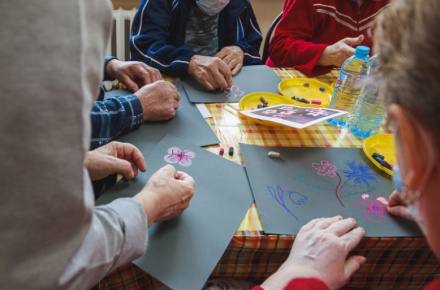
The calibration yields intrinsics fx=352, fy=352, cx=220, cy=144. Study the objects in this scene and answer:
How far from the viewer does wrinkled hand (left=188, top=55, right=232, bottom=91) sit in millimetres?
1272

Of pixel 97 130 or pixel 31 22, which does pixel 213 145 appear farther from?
pixel 31 22

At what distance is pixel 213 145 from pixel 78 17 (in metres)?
0.61

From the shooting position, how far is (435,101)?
0.41 metres

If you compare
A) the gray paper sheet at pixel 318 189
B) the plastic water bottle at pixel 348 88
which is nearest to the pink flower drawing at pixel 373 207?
the gray paper sheet at pixel 318 189

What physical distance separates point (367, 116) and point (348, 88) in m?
0.14

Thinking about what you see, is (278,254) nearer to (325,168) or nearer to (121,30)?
(325,168)

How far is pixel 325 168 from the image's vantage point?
37.5 inches

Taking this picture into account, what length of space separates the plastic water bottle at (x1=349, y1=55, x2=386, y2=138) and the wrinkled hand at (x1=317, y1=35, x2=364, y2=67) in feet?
1.10

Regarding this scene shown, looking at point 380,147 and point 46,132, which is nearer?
point 46,132

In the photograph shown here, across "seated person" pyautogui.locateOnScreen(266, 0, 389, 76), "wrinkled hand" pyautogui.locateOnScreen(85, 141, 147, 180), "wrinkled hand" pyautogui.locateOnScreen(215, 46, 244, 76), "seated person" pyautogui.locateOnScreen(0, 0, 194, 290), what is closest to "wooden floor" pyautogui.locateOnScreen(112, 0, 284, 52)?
"seated person" pyautogui.locateOnScreen(266, 0, 389, 76)

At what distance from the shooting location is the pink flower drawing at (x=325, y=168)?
93cm

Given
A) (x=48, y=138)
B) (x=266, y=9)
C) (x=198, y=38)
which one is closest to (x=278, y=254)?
(x=48, y=138)

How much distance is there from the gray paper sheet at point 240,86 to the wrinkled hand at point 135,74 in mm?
128

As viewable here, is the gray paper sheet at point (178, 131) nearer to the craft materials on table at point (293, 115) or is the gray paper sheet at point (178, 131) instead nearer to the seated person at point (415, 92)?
the craft materials on table at point (293, 115)
